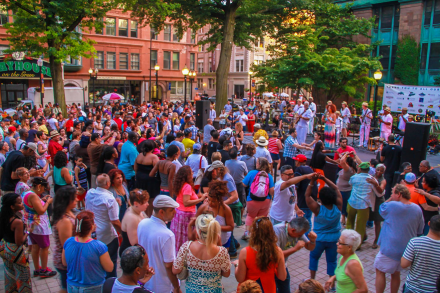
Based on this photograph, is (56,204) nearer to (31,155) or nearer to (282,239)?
(282,239)

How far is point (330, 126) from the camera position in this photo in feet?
50.2

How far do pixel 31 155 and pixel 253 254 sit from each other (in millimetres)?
5760

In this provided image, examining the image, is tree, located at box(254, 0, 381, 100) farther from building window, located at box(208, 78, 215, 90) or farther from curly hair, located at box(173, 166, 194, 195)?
building window, located at box(208, 78, 215, 90)

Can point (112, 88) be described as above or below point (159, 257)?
above

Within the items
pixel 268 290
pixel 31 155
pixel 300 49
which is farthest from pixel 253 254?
pixel 300 49

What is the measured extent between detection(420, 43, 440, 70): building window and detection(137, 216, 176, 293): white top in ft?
106

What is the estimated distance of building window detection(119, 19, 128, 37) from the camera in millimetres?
41250

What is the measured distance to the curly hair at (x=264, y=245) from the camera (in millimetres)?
3449

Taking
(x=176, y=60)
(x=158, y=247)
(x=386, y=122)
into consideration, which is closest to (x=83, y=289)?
(x=158, y=247)

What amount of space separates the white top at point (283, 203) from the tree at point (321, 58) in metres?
18.6

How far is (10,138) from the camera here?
9.59 m

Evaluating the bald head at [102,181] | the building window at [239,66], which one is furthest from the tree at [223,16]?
the building window at [239,66]

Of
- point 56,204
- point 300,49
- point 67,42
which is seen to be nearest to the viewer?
point 56,204

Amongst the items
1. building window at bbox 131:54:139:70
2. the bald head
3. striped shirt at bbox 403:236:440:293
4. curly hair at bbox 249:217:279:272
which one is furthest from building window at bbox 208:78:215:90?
curly hair at bbox 249:217:279:272
